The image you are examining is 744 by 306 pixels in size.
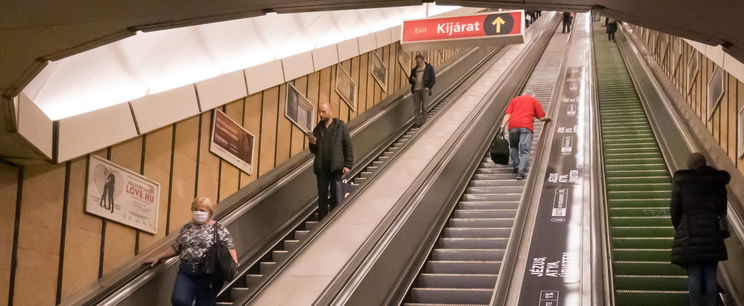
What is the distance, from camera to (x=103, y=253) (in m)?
5.16

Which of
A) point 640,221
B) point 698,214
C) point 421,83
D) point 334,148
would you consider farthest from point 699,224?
point 421,83

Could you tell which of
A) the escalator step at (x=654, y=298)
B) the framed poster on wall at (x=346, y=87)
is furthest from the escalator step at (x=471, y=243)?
the framed poster on wall at (x=346, y=87)

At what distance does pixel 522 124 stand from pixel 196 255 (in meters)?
4.91

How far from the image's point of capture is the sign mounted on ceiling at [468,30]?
10.5 m

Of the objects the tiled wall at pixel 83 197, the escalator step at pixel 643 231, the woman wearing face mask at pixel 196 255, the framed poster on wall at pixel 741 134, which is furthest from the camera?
the framed poster on wall at pixel 741 134

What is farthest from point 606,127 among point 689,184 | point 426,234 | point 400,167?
point 689,184

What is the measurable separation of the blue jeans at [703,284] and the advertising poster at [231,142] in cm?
428

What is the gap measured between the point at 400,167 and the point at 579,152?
2.20 meters

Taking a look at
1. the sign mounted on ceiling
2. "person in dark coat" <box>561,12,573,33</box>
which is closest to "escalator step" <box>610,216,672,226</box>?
the sign mounted on ceiling

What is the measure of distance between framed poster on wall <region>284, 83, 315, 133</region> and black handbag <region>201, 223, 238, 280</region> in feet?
12.4

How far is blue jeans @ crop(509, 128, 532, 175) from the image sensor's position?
852 cm

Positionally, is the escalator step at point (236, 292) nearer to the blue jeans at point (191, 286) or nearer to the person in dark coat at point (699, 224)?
the blue jeans at point (191, 286)

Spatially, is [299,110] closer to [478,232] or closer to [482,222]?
[482,222]

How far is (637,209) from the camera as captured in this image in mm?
7301
